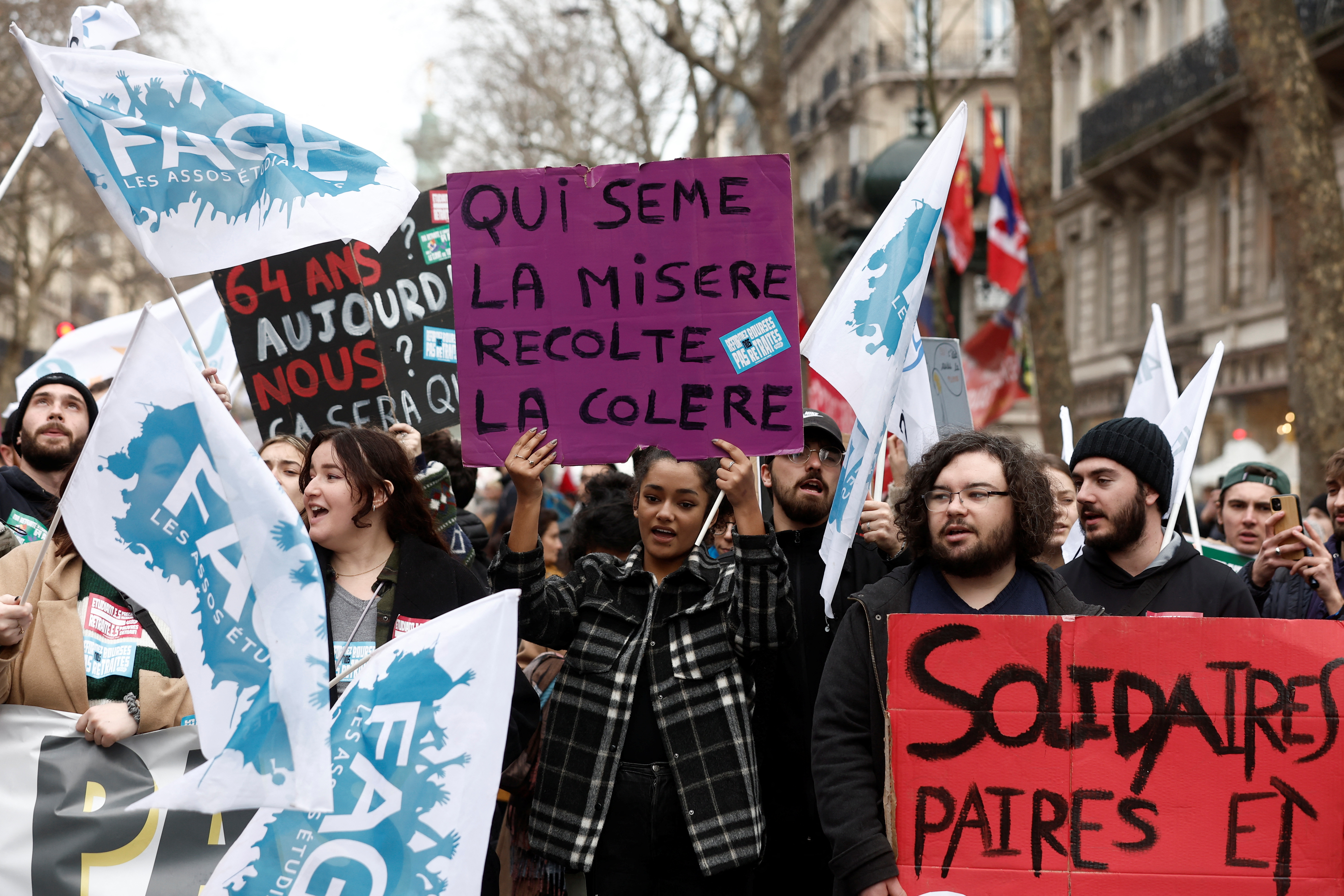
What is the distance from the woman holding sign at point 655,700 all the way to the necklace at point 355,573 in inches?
15.0

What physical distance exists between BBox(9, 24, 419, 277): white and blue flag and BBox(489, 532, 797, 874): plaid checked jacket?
1053mm

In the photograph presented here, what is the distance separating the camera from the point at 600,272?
154 inches

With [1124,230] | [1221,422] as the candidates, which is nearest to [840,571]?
[1221,422]

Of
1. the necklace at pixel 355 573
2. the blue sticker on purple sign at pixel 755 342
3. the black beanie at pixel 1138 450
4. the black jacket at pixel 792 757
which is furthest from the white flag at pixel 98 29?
the black beanie at pixel 1138 450

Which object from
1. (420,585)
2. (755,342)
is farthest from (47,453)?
(755,342)

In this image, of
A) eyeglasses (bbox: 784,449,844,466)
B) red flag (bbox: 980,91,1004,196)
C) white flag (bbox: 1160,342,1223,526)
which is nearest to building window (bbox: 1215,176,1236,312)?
red flag (bbox: 980,91,1004,196)

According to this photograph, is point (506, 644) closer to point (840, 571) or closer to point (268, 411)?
point (840, 571)

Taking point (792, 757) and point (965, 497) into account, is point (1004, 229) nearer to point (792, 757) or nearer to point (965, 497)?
point (792, 757)

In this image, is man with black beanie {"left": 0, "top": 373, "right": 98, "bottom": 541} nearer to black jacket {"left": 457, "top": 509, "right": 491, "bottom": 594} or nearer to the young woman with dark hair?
the young woman with dark hair

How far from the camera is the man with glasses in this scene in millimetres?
3174

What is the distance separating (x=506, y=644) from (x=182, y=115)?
1743mm

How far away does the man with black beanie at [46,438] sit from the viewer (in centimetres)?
476

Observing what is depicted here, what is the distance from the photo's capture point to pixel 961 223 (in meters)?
13.3

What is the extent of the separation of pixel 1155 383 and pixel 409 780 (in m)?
4.12
